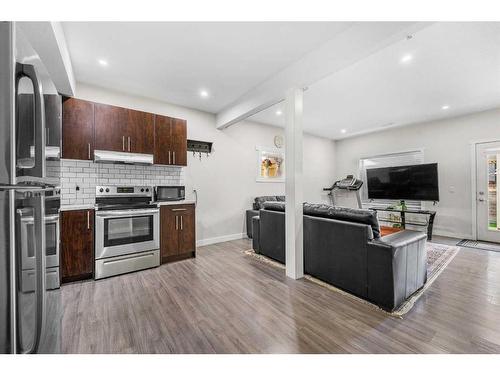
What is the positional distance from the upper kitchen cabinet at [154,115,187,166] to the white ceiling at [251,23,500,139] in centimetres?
196

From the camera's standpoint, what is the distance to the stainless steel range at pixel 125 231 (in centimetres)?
271

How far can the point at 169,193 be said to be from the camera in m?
3.51

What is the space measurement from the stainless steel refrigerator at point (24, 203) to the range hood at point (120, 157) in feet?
6.56

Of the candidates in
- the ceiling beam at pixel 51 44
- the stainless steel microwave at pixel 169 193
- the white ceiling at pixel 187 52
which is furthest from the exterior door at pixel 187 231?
the ceiling beam at pixel 51 44

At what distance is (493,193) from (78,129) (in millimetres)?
7360

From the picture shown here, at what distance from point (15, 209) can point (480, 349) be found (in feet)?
9.11

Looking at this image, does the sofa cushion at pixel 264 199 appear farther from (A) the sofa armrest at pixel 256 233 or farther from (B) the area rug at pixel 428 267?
(B) the area rug at pixel 428 267

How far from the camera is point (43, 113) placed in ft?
3.16

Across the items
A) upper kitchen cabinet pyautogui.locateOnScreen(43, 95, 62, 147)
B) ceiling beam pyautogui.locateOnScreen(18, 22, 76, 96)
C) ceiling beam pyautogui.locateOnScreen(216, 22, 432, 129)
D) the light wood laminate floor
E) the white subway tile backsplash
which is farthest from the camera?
the white subway tile backsplash

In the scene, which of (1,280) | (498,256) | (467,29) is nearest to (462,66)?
(467,29)

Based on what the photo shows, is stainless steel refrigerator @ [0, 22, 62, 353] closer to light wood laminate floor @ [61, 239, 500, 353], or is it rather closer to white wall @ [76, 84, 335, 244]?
light wood laminate floor @ [61, 239, 500, 353]

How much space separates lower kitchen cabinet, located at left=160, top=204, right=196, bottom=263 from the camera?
10.6 ft

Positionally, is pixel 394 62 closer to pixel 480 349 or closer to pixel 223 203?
pixel 480 349

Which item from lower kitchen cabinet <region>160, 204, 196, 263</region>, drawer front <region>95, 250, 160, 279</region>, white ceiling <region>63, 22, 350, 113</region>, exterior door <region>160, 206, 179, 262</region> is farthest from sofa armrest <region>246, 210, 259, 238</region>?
white ceiling <region>63, 22, 350, 113</region>
